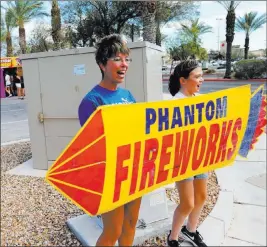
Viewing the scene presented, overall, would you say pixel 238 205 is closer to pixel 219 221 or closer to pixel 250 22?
pixel 219 221

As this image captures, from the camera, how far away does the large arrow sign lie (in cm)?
136

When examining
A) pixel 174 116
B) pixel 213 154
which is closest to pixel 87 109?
pixel 174 116

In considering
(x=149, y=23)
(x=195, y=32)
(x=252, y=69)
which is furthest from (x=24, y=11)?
(x=195, y=32)

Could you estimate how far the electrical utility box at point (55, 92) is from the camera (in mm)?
3832

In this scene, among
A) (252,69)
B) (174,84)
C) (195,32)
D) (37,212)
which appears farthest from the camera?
(195,32)

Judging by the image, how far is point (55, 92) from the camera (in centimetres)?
409

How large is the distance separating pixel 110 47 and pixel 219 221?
75.5 inches

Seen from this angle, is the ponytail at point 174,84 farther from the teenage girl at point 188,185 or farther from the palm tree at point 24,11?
the palm tree at point 24,11

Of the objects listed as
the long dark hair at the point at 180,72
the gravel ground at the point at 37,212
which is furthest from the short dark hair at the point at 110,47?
the gravel ground at the point at 37,212

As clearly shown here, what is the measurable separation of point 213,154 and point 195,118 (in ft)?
1.11

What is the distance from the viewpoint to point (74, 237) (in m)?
2.54

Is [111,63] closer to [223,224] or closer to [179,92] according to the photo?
[179,92]

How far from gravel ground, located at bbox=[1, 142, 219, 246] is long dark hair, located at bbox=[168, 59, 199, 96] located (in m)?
1.23

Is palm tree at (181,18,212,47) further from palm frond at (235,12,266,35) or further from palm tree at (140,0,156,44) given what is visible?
palm tree at (140,0,156,44)
